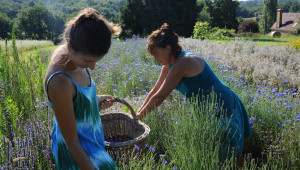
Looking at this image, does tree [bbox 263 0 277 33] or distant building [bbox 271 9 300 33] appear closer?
distant building [bbox 271 9 300 33]

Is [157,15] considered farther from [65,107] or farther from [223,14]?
[223,14]

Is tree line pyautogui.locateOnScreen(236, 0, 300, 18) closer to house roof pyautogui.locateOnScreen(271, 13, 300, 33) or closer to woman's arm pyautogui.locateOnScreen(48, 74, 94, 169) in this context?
house roof pyautogui.locateOnScreen(271, 13, 300, 33)

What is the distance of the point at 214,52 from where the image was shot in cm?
629

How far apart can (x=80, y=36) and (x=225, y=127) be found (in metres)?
1.63

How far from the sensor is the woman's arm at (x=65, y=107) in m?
1.25

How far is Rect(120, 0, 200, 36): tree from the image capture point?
2369 cm

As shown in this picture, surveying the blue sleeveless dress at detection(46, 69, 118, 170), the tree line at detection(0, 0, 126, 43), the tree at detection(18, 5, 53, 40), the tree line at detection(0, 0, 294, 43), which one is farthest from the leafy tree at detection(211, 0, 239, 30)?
the blue sleeveless dress at detection(46, 69, 118, 170)

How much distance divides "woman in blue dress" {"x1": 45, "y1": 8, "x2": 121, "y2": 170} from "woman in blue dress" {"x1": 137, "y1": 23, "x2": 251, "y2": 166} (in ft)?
3.07

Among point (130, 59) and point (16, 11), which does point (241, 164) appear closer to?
point (130, 59)

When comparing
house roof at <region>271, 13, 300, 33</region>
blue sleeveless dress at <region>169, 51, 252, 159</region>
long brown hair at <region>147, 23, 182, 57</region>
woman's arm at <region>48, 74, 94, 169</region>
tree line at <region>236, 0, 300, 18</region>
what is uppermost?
tree line at <region>236, 0, 300, 18</region>

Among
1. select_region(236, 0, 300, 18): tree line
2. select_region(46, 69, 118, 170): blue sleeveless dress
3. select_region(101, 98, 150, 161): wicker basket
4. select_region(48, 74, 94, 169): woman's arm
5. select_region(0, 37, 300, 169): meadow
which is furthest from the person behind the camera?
select_region(236, 0, 300, 18): tree line

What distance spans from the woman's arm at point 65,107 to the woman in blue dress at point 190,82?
1091 millimetres

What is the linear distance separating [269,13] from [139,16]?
170 feet

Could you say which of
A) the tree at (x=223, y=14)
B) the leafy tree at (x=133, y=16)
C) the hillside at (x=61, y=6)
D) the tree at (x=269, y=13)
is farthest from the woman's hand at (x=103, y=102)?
the tree at (x=269, y=13)
